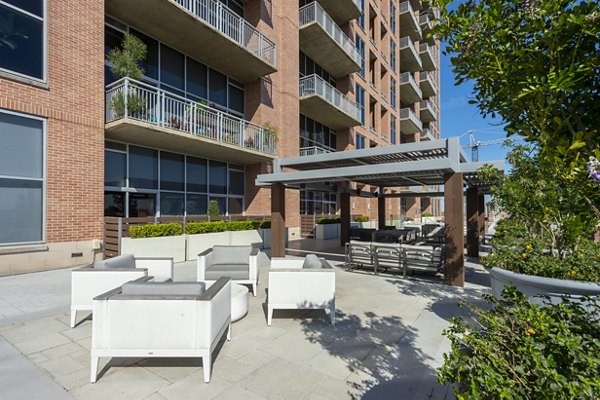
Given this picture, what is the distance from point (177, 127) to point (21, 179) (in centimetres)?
427

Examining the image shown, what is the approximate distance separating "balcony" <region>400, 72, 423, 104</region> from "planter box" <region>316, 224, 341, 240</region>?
67.1ft

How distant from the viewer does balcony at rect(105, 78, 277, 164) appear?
874cm

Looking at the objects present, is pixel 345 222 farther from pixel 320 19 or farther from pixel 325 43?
pixel 320 19

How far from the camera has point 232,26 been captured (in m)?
12.5

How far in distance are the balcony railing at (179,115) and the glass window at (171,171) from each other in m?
1.71

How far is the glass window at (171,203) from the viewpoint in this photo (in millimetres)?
11226

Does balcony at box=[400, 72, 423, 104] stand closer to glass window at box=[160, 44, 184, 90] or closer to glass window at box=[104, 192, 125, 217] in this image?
glass window at box=[160, 44, 184, 90]

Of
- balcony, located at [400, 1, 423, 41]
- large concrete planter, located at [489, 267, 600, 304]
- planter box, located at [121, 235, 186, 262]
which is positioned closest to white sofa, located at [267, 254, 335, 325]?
large concrete planter, located at [489, 267, 600, 304]

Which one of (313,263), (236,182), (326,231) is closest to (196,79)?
(236,182)

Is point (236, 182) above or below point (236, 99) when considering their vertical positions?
below

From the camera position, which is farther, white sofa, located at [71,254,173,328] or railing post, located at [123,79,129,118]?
railing post, located at [123,79,129,118]

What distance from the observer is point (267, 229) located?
13.2 m

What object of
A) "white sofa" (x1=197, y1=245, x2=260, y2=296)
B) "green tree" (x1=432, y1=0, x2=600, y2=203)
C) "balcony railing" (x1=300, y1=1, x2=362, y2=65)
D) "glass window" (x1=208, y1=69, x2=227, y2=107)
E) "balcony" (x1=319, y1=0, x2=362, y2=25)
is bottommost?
"white sofa" (x1=197, y1=245, x2=260, y2=296)

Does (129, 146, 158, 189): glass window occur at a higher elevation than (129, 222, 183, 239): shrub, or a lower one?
higher
